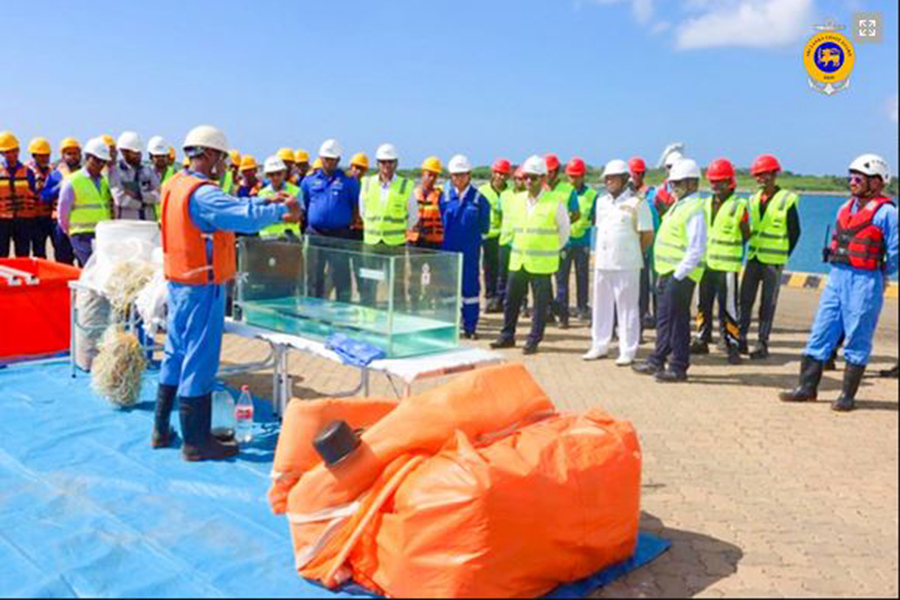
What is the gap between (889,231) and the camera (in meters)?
6.26

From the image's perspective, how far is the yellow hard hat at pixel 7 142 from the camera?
9562 millimetres

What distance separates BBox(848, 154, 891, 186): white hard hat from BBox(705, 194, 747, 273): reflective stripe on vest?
4.96 ft

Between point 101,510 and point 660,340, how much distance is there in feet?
16.1

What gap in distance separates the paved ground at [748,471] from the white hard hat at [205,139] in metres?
2.49

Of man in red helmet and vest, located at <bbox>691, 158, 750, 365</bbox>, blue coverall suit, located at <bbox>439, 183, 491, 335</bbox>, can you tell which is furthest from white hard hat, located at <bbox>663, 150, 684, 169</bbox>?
blue coverall suit, located at <bbox>439, 183, 491, 335</bbox>

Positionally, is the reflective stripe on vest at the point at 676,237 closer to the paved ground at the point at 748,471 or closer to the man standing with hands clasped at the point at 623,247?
the man standing with hands clasped at the point at 623,247

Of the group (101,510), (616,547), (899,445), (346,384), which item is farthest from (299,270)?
(899,445)

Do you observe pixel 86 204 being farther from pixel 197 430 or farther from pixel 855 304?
pixel 855 304

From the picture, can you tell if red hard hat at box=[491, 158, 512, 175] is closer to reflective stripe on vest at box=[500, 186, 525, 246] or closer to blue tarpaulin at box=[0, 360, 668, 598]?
reflective stripe on vest at box=[500, 186, 525, 246]

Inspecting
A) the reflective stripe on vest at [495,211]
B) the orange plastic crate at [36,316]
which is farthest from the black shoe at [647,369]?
the orange plastic crate at [36,316]

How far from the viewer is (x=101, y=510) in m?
4.31

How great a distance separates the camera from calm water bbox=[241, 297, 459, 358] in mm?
5105

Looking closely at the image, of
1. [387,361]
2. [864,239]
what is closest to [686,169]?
[864,239]

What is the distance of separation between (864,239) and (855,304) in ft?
1.59
